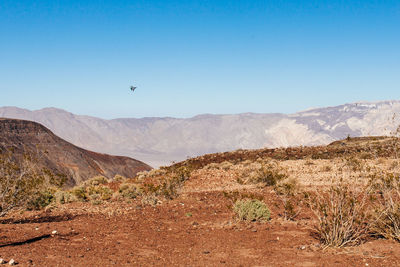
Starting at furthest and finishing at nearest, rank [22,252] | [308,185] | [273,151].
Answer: [273,151], [308,185], [22,252]

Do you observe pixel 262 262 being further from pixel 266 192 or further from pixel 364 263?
pixel 266 192

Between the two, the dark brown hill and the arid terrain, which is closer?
the arid terrain

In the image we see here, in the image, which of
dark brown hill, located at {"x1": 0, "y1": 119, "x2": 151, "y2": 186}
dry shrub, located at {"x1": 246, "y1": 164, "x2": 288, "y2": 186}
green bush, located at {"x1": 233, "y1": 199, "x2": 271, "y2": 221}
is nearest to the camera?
green bush, located at {"x1": 233, "y1": 199, "x2": 271, "y2": 221}

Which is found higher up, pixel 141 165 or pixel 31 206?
pixel 31 206

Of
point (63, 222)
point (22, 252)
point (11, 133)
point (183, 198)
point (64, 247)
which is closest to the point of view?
point (22, 252)

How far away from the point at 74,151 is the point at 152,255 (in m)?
54.7

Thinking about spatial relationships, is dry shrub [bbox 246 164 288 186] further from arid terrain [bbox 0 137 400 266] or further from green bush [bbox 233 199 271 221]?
green bush [bbox 233 199 271 221]

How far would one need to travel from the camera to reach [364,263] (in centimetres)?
601

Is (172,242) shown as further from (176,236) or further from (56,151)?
(56,151)

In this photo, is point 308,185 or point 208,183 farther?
point 208,183

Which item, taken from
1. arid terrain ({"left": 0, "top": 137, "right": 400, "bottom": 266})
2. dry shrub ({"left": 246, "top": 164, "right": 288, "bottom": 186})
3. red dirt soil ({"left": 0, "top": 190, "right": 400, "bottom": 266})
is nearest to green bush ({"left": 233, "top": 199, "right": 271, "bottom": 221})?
arid terrain ({"left": 0, "top": 137, "right": 400, "bottom": 266})

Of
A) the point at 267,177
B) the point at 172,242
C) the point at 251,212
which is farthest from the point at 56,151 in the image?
the point at 172,242

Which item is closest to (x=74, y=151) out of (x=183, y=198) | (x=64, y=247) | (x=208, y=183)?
(x=208, y=183)

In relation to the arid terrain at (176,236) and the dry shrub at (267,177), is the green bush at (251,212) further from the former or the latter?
the dry shrub at (267,177)
